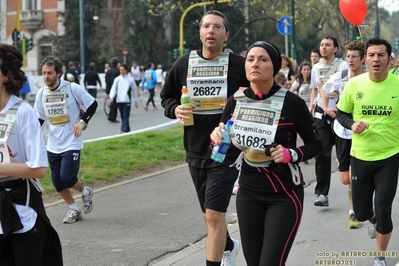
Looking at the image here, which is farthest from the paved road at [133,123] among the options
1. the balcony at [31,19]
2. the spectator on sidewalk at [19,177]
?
the balcony at [31,19]

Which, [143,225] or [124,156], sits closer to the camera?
[143,225]

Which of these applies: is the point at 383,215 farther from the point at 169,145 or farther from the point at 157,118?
the point at 157,118

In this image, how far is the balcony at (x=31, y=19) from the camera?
6706cm

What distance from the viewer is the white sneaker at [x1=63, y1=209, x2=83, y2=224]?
337 inches

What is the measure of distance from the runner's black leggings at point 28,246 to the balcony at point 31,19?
6518 centimetres

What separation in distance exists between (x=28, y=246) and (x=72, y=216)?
4.49 metres

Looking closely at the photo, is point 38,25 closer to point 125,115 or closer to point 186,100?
point 125,115

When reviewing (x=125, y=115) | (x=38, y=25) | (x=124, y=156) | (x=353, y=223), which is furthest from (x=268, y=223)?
(x=38, y=25)

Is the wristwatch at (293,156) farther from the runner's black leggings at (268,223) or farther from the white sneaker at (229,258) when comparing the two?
the white sneaker at (229,258)

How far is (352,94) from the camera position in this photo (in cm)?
654

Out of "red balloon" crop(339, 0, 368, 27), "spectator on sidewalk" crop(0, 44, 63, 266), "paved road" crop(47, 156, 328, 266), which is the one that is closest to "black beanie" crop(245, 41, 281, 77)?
"spectator on sidewalk" crop(0, 44, 63, 266)

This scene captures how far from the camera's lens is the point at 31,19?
6706 centimetres

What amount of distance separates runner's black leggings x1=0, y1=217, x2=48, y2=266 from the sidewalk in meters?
2.50

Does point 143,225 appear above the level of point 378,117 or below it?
below
